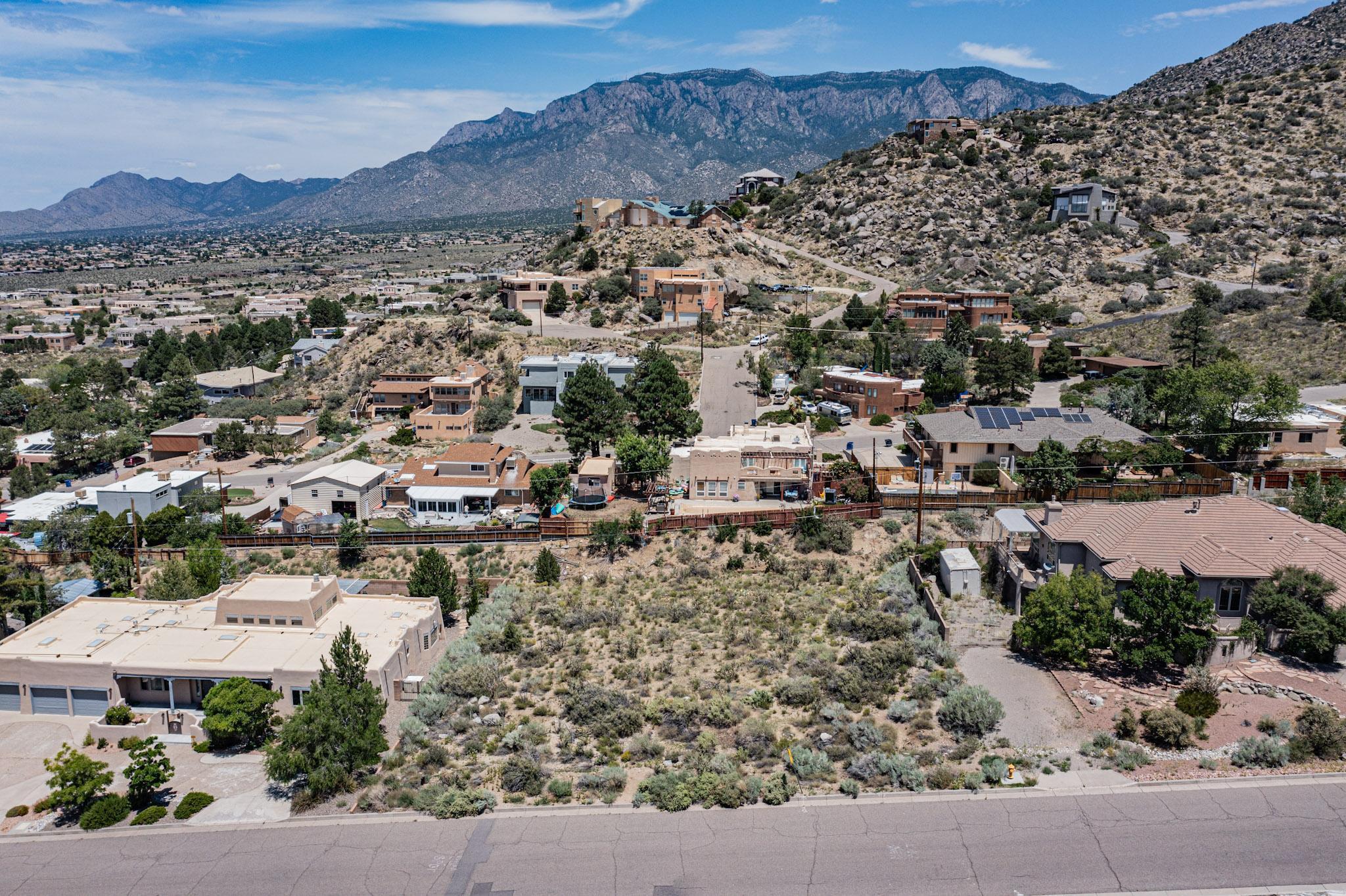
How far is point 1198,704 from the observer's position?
24922 mm

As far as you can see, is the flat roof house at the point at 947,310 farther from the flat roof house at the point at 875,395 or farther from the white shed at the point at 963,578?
the white shed at the point at 963,578

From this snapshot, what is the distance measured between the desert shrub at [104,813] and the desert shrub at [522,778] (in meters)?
9.97

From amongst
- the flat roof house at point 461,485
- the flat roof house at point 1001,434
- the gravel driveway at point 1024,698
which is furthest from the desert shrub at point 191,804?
the flat roof house at point 1001,434

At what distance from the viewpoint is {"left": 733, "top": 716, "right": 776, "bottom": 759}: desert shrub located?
24.5 metres

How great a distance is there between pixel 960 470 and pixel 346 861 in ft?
111

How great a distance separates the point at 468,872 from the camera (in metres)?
20.2

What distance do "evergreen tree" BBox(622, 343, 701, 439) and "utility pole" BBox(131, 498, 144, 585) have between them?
2238 centimetres

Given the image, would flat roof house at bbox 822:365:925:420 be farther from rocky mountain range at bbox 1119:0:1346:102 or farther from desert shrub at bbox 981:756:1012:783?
rocky mountain range at bbox 1119:0:1346:102

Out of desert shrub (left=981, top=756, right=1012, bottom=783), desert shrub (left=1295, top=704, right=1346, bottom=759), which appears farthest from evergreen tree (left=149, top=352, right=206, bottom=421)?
desert shrub (left=1295, top=704, right=1346, bottom=759)

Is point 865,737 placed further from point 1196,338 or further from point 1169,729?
point 1196,338

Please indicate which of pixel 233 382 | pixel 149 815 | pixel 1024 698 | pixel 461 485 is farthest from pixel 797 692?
pixel 233 382

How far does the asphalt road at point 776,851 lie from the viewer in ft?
62.8

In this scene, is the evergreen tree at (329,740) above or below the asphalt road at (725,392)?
below

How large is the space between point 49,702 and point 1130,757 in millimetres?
33149
